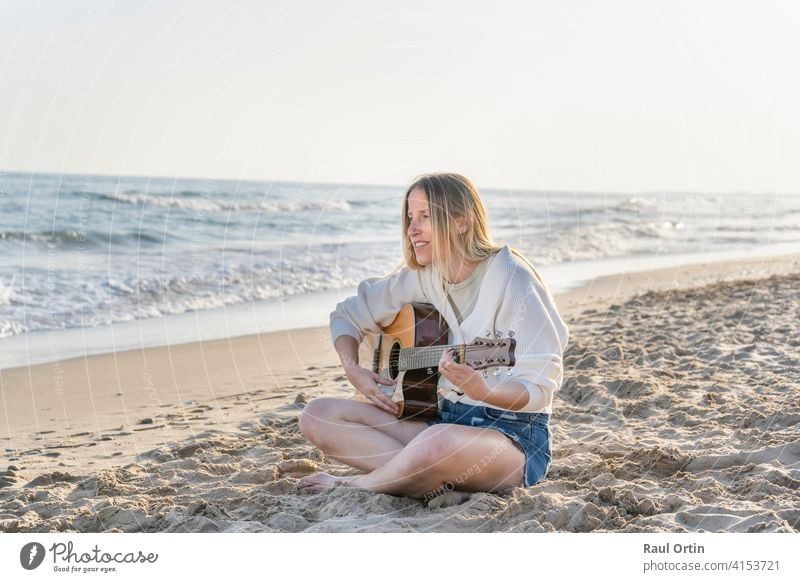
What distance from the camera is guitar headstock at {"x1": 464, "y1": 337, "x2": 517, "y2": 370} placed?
3.96 m

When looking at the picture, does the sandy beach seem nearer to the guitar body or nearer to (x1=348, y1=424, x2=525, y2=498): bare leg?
(x1=348, y1=424, x2=525, y2=498): bare leg

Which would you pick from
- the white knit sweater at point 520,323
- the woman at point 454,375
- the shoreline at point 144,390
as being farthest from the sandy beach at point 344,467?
the white knit sweater at point 520,323

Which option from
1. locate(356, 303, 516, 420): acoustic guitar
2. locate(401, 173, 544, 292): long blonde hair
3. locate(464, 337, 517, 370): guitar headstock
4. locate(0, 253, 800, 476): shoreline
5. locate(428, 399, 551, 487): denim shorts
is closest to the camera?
locate(464, 337, 517, 370): guitar headstock

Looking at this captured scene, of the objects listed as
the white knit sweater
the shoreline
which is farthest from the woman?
the shoreline

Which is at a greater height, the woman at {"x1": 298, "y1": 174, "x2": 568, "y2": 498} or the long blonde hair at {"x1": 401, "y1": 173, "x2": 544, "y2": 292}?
the long blonde hair at {"x1": 401, "y1": 173, "x2": 544, "y2": 292}

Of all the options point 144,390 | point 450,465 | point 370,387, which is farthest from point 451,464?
point 144,390

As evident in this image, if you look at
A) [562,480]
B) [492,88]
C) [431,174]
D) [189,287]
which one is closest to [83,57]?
[189,287]

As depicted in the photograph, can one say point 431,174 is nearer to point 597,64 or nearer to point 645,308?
point 597,64

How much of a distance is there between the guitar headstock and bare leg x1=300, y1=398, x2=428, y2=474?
0.68 m

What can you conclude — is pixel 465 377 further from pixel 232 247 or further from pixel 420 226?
pixel 232 247

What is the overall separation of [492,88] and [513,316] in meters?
5.73

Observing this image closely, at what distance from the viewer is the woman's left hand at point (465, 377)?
147 inches

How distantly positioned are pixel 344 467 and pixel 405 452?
3.13 feet

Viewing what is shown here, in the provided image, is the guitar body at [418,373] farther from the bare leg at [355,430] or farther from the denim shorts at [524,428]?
the denim shorts at [524,428]
